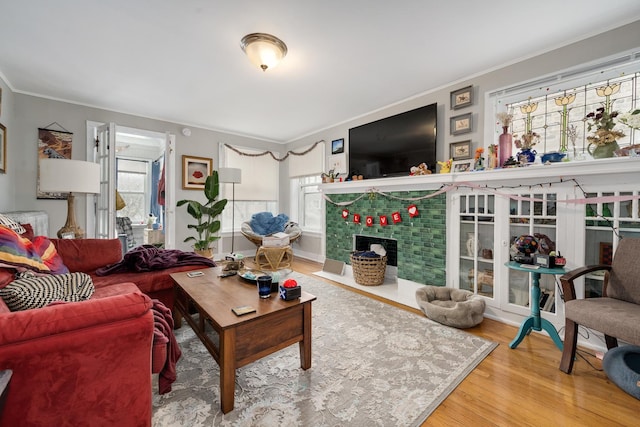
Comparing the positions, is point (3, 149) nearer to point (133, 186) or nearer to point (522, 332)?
point (133, 186)

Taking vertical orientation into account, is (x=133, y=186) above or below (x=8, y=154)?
below

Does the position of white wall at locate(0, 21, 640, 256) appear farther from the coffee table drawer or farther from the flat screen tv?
the coffee table drawer

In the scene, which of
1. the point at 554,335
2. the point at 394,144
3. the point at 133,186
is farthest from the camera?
the point at 133,186

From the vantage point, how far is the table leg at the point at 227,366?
1361 mm

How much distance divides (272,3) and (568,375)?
10.1ft

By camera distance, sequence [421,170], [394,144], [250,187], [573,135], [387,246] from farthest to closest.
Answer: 1. [250,187]
2. [387,246]
3. [394,144]
4. [421,170]
5. [573,135]

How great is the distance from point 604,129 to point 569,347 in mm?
1573

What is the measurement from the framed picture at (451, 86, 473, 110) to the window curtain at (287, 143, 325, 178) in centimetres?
225

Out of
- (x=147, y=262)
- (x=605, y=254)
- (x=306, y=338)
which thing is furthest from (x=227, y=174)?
(x=605, y=254)

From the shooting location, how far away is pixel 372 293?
10.6 feet

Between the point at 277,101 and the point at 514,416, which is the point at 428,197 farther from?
the point at 277,101

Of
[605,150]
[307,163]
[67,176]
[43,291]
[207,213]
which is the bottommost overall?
[43,291]

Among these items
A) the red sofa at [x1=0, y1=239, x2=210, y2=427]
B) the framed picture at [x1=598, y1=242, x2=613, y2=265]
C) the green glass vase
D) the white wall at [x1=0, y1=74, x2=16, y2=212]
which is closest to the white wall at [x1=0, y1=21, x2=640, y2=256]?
the white wall at [x1=0, y1=74, x2=16, y2=212]

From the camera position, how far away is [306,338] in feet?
5.59
